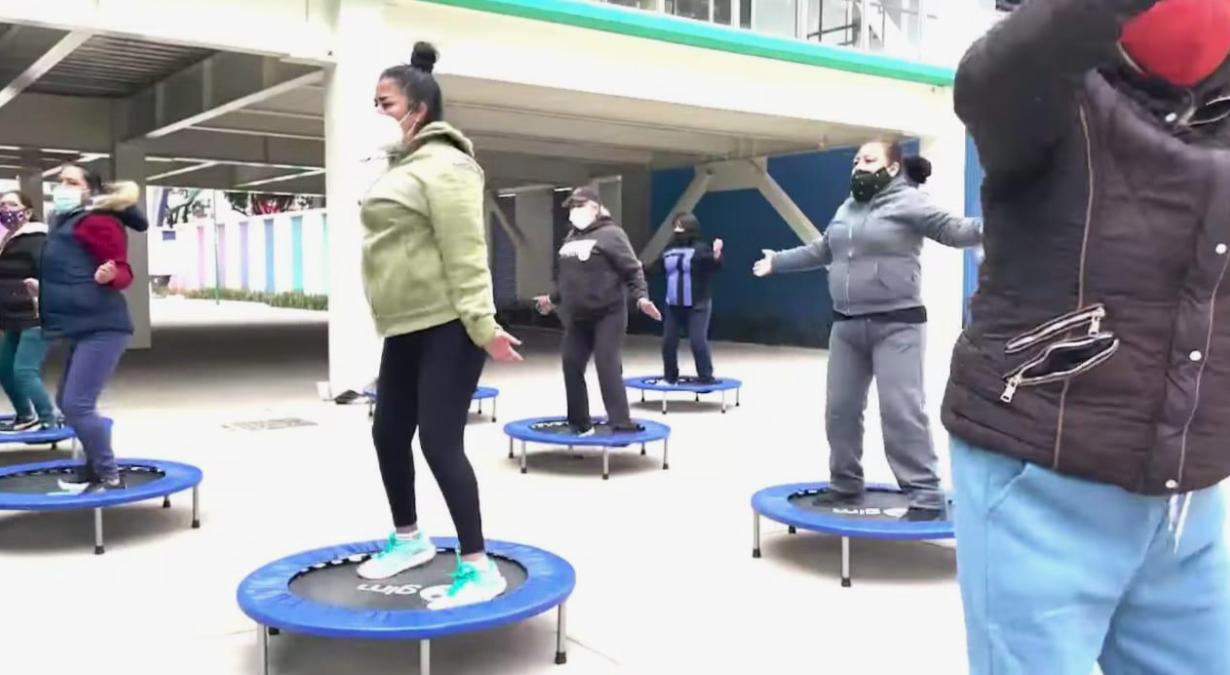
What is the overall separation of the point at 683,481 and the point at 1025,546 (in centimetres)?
490

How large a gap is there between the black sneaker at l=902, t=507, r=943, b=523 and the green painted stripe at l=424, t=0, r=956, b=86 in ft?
22.3

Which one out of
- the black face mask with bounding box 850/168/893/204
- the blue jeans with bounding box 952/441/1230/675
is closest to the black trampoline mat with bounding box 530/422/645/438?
the black face mask with bounding box 850/168/893/204

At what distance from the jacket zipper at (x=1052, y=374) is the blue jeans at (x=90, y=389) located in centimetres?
434

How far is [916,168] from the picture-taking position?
470cm

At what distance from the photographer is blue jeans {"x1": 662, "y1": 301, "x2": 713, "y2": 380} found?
9.91 m

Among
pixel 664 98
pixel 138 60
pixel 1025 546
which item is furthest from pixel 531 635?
pixel 138 60

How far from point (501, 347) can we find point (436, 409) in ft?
0.89

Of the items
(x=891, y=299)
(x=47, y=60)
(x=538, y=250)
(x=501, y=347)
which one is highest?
(x=47, y=60)

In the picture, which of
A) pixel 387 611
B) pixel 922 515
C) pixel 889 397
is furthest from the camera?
pixel 889 397

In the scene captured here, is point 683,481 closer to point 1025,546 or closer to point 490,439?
point 490,439

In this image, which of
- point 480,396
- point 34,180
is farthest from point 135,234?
point 480,396

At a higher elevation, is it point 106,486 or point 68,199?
point 68,199

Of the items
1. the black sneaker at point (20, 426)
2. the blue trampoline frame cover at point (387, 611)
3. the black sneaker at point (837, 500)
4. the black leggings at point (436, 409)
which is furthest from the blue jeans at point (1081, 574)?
the black sneaker at point (20, 426)

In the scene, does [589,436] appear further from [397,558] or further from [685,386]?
[397,558]
